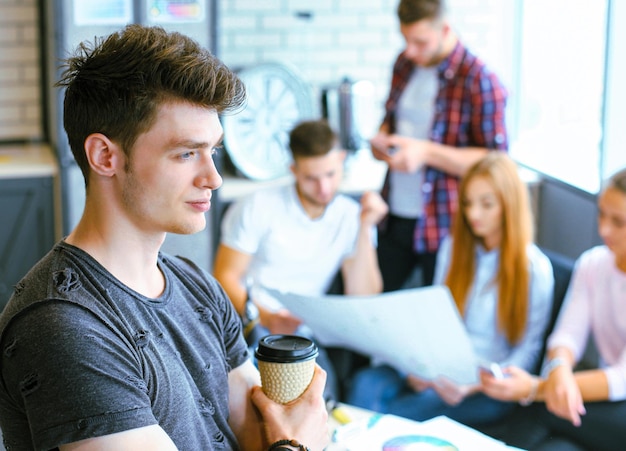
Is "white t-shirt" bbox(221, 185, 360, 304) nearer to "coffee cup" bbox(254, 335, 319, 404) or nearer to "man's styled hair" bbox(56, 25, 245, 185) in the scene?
"coffee cup" bbox(254, 335, 319, 404)

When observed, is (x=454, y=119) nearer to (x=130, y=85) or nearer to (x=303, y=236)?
(x=303, y=236)

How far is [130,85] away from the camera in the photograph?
4.63 feet

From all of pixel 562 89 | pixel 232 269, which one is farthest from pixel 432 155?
pixel 562 89

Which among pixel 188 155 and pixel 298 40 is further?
pixel 298 40

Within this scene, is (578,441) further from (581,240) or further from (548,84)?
(548,84)

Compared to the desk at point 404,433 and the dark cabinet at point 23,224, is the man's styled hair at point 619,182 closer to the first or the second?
the desk at point 404,433

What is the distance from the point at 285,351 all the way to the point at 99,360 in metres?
0.37

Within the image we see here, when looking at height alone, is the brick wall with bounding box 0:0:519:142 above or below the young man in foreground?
above

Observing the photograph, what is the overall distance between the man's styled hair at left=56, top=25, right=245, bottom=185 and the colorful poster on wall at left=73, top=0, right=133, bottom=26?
112 inches

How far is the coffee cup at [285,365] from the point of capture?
1.59m

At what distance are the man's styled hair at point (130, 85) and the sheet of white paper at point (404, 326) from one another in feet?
3.98

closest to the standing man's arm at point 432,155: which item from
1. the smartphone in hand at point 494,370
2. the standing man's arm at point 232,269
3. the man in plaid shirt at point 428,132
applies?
the man in plaid shirt at point 428,132

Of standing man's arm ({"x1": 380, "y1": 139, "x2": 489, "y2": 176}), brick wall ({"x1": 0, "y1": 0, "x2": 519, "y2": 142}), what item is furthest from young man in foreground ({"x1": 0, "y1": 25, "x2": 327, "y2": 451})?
brick wall ({"x1": 0, "y1": 0, "x2": 519, "y2": 142})

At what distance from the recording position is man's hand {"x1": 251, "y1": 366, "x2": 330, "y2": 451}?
1.62 meters
